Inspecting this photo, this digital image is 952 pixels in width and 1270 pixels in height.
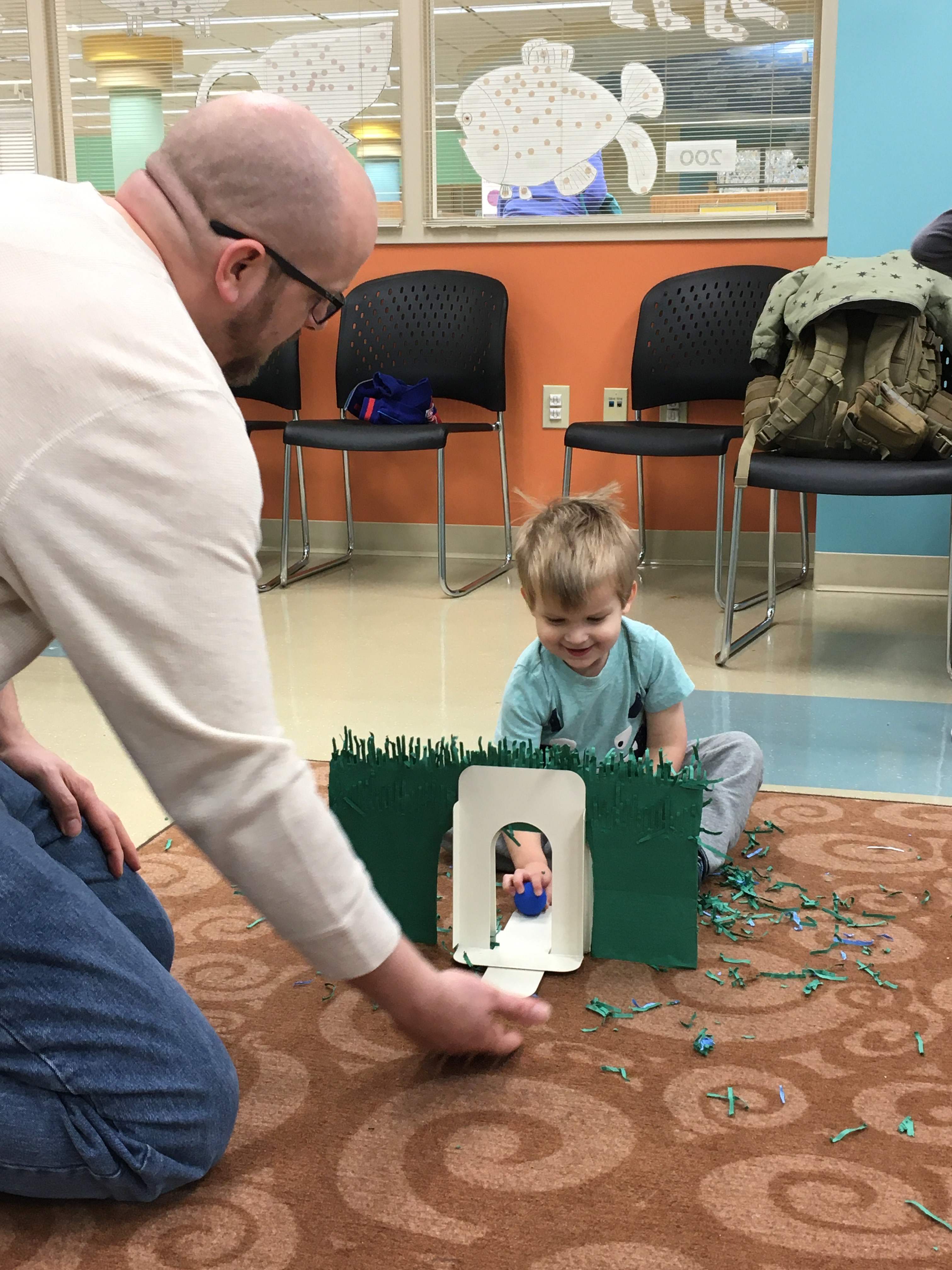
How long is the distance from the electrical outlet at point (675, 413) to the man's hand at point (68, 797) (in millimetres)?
2888

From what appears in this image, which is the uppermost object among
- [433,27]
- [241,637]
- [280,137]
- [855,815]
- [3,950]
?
[433,27]

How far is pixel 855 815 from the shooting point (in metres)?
1.87

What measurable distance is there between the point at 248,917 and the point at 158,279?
0.92 m

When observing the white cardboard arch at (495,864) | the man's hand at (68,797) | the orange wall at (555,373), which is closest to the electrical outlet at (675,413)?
the orange wall at (555,373)

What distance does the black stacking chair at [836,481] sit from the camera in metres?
2.62

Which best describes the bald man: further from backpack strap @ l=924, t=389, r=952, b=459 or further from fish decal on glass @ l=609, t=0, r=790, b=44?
fish decal on glass @ l=609, t=0, r=790, b=44

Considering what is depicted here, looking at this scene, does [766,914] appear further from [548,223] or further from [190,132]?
[548,223]

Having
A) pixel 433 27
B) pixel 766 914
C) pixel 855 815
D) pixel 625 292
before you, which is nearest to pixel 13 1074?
pixel 766 914

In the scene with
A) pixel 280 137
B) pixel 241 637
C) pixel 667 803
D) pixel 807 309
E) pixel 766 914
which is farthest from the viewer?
pixel 807 309

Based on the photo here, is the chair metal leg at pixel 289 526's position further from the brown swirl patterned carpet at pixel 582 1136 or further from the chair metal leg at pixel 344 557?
the brown swirl patterned carpet at pixel 582 1136

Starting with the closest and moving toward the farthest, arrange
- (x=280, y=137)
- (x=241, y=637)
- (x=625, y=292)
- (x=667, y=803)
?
(x=241, y=637)
(x=280, y=137)
(x=667, y=803)
(x=625, y=292)

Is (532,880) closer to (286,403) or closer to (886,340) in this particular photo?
(886,340)

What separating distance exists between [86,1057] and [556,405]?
3279 millimetres

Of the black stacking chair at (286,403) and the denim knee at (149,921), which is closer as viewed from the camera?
the denim knee at (149,921)
